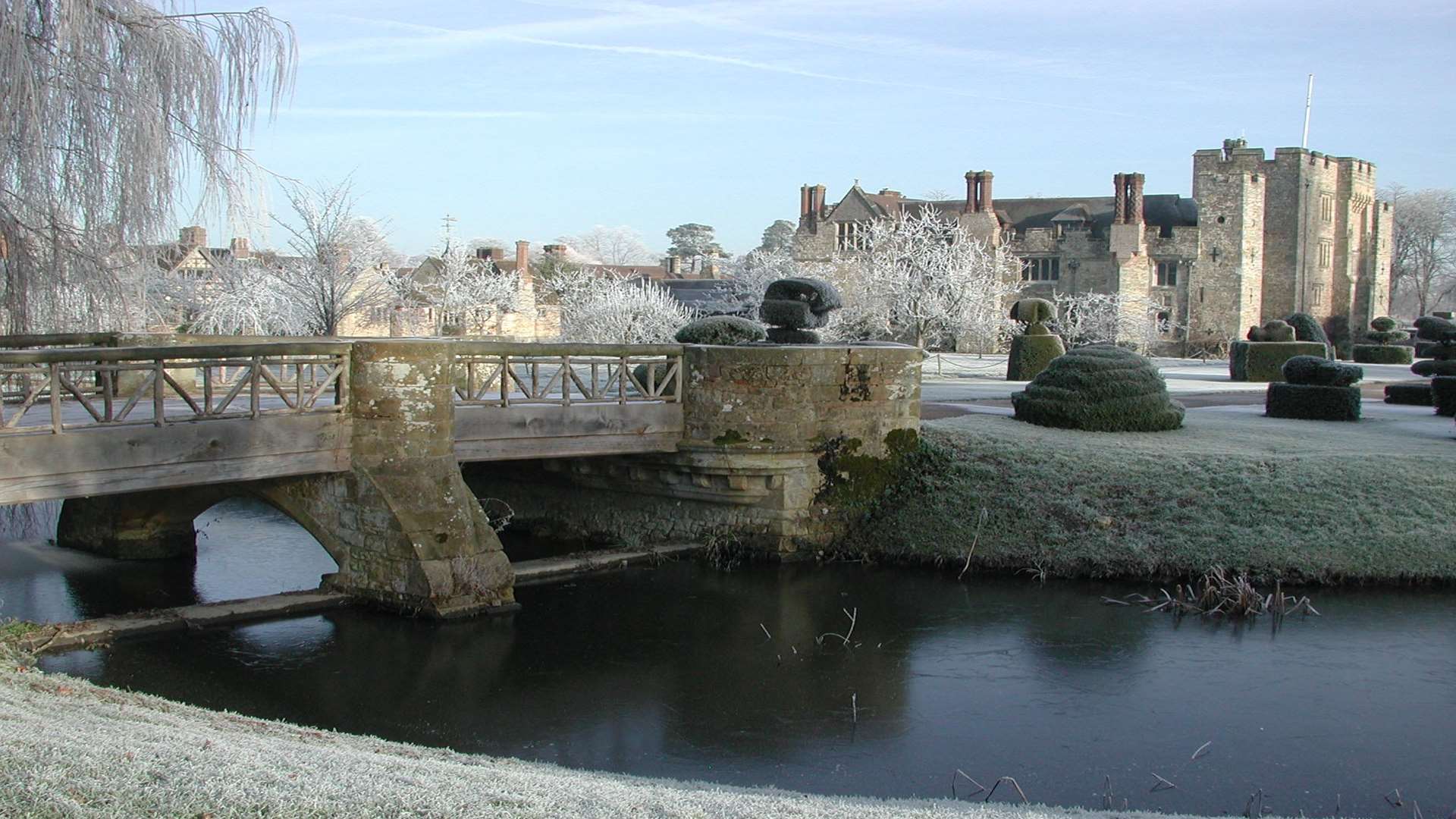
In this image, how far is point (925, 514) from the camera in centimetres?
1616

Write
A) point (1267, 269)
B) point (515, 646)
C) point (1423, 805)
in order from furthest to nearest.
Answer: point (1267, 269) → point (515, 646) → point (1423, 805)

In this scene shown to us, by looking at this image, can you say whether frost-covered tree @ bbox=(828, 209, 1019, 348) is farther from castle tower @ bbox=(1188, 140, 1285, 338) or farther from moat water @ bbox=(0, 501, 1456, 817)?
moat water @ bbox=(0, 501, 1456, 817)

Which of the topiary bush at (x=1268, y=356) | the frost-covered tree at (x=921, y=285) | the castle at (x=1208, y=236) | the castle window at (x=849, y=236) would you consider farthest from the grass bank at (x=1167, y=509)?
the castle at (x=1208, y=236)

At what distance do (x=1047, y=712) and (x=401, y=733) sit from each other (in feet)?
17.2

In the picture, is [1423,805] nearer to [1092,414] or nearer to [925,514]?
[925,514]

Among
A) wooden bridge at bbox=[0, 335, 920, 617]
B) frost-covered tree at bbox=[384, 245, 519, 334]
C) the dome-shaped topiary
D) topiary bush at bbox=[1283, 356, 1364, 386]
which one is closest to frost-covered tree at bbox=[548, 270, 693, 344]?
frost-covered tree at bbox=[384, 245, 519, 334]

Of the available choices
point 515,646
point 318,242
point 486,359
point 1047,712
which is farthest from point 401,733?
point 318,242

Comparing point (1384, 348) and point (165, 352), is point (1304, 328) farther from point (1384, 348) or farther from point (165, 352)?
point (165, 352)

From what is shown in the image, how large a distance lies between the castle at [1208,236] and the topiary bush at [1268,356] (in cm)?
2217

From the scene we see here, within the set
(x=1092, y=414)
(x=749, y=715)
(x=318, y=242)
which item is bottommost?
(x=749, y=715)

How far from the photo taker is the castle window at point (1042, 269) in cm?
6166

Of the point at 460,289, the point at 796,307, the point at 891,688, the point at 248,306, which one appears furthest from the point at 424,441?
the point at 460,289

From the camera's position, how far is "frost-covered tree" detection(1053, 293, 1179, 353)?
46812 mm

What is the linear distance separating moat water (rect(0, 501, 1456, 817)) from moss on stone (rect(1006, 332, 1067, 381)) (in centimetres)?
1536
